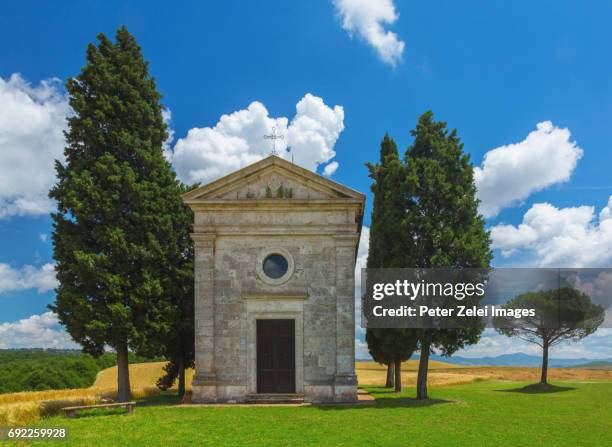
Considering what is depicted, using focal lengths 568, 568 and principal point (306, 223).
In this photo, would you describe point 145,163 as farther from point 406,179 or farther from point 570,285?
point 570,285

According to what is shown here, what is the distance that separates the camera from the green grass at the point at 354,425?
13219 millimetres

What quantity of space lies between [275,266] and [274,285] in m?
0.73

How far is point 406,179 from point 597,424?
10906 millimetres

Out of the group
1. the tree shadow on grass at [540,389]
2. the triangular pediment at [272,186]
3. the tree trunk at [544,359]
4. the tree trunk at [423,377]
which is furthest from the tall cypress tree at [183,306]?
the tree trunk at [544,359]

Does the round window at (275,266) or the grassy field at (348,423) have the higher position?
the round window at (275,266)

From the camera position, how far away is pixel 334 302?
2061cm

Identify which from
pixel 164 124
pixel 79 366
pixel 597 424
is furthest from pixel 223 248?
pixel 79 366

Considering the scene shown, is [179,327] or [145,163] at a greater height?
[145,163]

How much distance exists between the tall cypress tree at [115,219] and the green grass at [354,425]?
3.94m

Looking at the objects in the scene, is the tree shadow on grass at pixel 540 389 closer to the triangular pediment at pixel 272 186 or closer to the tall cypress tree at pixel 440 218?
the tall cypress tree at pixel 440 218

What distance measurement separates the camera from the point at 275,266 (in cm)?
2095

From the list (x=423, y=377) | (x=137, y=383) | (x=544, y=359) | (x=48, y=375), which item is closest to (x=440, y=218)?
(x=423, y=377)

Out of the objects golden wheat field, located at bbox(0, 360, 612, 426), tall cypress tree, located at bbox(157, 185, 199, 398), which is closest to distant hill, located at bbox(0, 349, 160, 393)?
golden wheat field, located at bbox(0, 360, 612, 426)

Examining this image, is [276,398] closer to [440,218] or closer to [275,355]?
[275,355]
